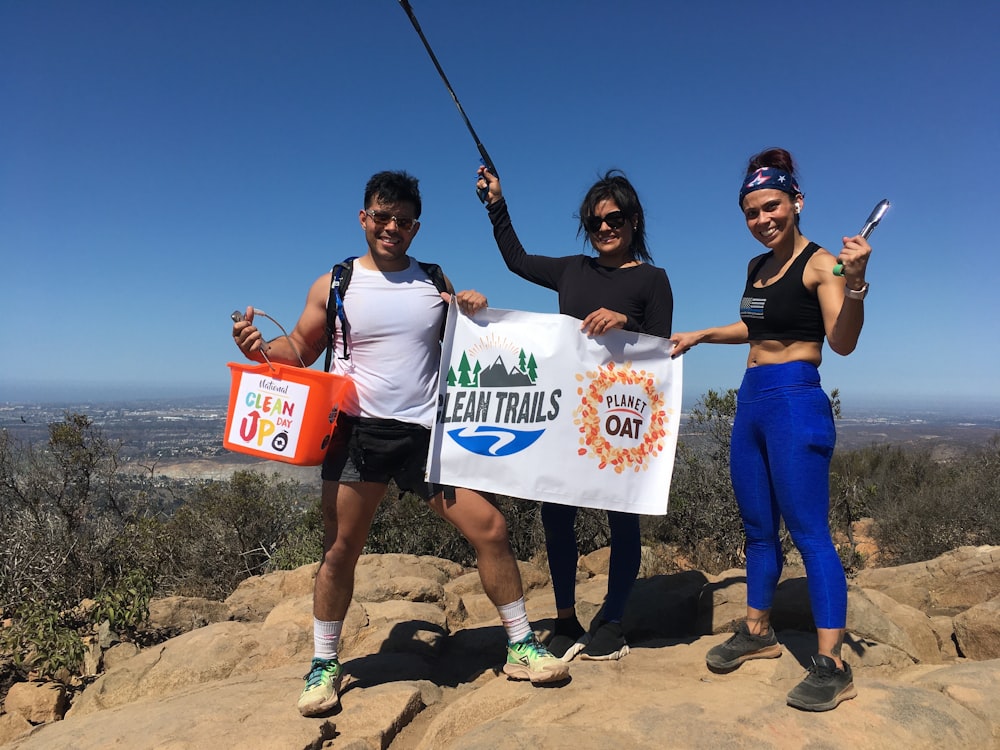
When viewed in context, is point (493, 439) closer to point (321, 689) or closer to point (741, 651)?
point (321, 689)

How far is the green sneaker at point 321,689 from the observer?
292 centimetres

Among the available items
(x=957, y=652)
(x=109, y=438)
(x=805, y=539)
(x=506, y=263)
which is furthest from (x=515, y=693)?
Result: (x=109, y=438)

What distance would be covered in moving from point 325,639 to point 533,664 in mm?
1030

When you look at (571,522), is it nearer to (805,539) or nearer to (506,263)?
(805,539)

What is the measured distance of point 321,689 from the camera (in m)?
3.00

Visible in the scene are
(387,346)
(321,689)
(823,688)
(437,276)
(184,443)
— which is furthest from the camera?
(184,443)

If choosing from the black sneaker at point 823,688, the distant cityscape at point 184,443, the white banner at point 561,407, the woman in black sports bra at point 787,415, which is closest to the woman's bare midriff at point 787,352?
the woman in black sports bra at point 787,415

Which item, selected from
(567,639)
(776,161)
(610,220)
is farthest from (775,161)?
(567,639)

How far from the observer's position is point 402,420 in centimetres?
312

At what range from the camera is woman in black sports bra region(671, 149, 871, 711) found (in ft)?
9.21

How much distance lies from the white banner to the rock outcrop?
0.97 metres

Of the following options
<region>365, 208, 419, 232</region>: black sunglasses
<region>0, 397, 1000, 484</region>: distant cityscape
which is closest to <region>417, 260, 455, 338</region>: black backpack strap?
<region>365, 208, 419, 232</region>: black sunglasses

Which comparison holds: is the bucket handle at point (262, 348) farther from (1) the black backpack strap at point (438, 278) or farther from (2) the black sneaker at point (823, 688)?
(2) the black sneaker at point (823, 688)

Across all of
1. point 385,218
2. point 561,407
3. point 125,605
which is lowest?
point 125,605
